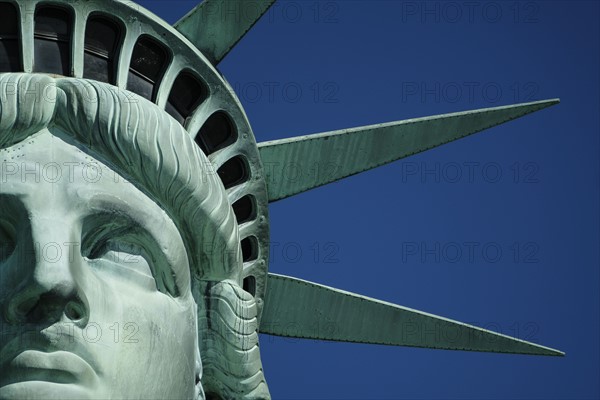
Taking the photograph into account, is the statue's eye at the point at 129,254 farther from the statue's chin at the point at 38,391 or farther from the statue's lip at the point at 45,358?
the statue's chin at the point at 38,391

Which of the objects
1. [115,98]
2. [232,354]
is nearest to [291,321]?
[232,354]

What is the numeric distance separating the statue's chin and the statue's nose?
66 cm

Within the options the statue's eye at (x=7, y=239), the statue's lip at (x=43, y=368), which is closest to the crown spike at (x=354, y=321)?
the statue's eye at (x=7, y=239)

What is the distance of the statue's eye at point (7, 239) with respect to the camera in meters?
17.1

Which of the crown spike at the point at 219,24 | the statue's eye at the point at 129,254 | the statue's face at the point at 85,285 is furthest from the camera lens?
the crown spike at the point at 219,24

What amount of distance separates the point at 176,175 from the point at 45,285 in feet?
7.32

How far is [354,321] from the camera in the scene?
68.0 feet

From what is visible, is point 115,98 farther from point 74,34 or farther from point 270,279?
point 270,279

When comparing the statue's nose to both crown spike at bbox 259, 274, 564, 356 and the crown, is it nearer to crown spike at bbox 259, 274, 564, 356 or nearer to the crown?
the crown

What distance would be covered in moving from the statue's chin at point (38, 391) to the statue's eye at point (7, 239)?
1393 millimetres

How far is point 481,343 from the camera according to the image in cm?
2072

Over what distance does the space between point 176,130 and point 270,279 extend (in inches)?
111

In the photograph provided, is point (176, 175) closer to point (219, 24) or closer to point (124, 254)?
point (124, 254)

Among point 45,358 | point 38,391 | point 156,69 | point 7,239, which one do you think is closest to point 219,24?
point 156,69
